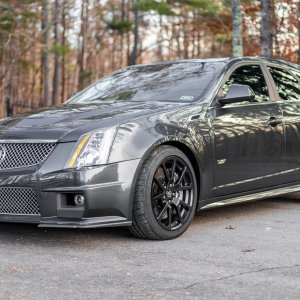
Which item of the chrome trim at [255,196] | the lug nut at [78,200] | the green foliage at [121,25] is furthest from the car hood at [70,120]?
the green foliage at [121,25]

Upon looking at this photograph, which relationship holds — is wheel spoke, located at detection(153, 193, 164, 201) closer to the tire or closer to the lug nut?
the tire

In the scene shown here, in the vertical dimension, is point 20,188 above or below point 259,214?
above

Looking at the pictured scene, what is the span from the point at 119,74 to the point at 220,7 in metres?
17.2

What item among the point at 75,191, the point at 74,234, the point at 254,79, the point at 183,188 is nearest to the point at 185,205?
the point at 183,188

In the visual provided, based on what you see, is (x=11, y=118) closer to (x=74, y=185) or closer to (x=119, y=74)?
(x=74, y=185)

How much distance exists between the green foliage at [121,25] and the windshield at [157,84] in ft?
71.9

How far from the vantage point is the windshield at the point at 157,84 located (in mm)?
6131

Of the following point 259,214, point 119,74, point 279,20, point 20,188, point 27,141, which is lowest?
point 259,214

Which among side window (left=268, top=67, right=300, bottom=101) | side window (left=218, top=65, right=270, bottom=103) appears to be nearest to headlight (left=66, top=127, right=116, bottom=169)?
side window (left=218, top=65, right=270, bottom=103)

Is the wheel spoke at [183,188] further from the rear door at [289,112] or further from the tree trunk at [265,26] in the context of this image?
the tree trunk at [265,26]

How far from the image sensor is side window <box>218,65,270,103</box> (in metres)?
6.53

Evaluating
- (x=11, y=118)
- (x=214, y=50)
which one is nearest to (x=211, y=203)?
(x=11, y=118)

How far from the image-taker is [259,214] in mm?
6887

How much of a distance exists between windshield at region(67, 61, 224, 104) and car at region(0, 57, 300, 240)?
1 cm
